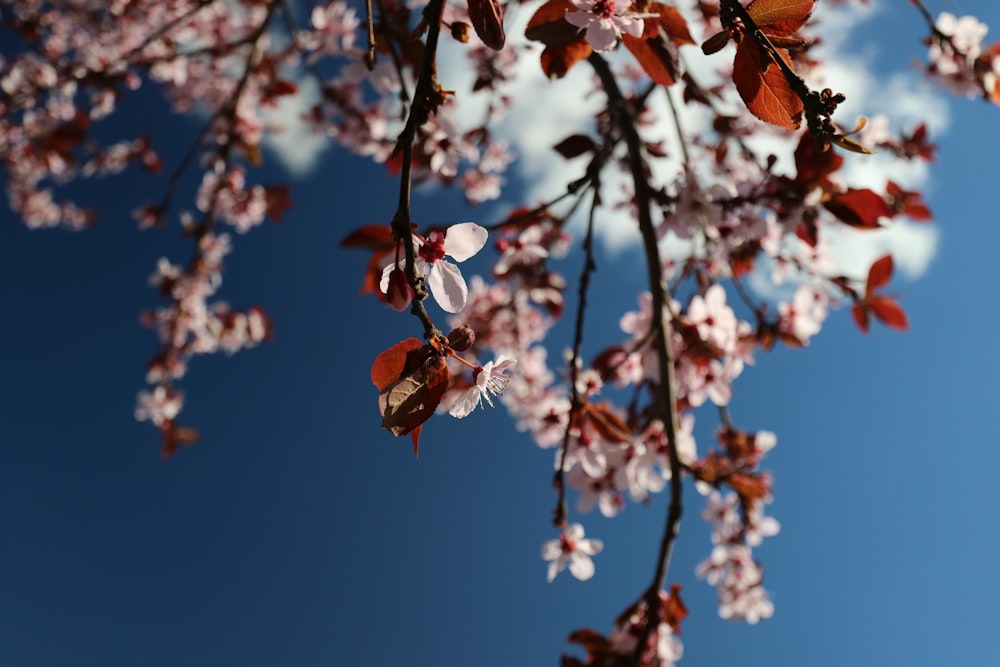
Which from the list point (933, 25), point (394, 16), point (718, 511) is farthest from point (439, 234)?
point (718, 511)

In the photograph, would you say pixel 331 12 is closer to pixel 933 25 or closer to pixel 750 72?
pixel 933 25

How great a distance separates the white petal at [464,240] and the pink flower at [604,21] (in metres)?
0.28

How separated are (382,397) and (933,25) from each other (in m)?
1.58

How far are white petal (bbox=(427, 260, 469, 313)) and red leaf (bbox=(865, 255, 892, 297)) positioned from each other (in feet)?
3.85

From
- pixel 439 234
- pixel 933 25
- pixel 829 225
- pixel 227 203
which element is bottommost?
pixel 439 234

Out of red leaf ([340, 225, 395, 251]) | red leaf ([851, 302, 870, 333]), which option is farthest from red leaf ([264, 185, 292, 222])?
red leaf ([851, 302, 870, 333])

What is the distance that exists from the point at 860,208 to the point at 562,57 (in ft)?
2.13

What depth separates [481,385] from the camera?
66 cm

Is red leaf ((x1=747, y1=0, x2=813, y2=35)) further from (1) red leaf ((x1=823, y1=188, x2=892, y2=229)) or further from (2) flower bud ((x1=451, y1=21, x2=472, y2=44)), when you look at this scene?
(1) red leaf ((x1=823, y1=188, x2=892, y2=229))

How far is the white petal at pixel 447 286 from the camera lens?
0.63 meters

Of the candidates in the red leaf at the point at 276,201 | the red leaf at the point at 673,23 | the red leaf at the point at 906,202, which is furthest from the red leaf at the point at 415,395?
the red leaf at the point at 276,201

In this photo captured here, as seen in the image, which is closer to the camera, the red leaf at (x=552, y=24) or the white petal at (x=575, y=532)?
the red leaf at (x=552, y=24)

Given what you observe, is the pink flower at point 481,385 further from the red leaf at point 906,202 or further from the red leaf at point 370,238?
the red leaf at point 906,202

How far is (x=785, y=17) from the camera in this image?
0.57 m
